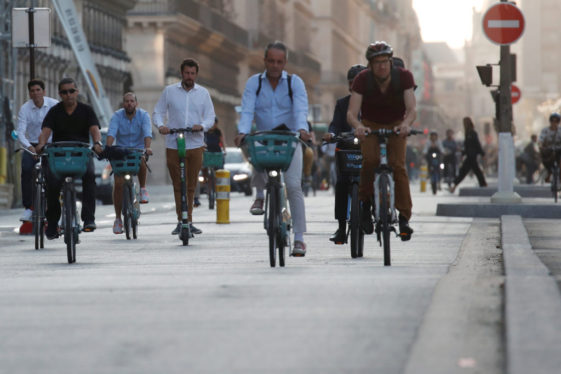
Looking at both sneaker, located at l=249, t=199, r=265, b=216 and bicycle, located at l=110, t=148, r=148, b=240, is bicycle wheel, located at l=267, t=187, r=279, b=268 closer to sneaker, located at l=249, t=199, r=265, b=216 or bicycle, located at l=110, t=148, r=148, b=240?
sneaker, located at l=249, t=199, r=265, b=216

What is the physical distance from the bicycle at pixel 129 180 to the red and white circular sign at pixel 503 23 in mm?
6932

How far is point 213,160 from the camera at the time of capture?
86.6 feet

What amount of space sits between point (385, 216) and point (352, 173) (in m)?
1.48

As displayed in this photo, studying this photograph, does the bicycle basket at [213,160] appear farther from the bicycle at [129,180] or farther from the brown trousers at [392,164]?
the brown trousers at [392,164]

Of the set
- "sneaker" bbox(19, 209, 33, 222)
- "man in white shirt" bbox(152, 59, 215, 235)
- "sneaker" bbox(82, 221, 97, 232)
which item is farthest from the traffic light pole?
"sneaker" bbox(82, 221, 97, 232)

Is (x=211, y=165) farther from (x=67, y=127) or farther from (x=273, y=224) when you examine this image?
(x=273, y=224)

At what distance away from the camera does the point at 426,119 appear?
19612 cm

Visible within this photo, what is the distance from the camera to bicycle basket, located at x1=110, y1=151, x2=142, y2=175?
16.0 m

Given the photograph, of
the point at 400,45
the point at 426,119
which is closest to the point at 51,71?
the point at 400,45

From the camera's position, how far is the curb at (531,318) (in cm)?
580

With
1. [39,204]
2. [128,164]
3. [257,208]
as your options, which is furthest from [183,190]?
[257,208]

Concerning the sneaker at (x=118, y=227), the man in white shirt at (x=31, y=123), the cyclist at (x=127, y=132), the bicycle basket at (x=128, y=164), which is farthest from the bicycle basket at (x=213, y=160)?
the man in white shirt at (x=31, y=123)

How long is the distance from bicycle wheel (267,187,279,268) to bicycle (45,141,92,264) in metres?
1.87

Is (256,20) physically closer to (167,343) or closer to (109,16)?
(109,16)
